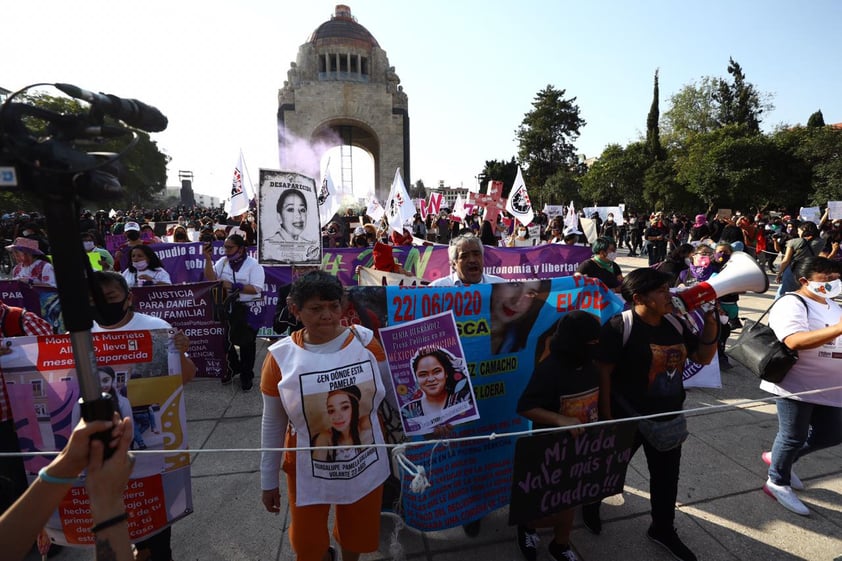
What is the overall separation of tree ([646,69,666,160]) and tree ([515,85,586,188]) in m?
9.96

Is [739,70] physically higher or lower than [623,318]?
higher

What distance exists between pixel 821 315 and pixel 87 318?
3.92m

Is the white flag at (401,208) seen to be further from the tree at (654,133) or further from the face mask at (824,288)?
the tree at (654,133)

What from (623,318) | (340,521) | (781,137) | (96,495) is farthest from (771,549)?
(781,137)

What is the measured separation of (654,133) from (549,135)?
17146 millimetres

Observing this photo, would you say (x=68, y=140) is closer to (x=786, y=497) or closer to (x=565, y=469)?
(x=565, y=469)

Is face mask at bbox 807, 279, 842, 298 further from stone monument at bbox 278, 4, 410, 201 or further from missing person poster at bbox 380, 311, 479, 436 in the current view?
stone monument at bbox 278, 4, 410, 201

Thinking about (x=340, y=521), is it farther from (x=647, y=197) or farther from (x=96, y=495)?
(x=647, y=197)

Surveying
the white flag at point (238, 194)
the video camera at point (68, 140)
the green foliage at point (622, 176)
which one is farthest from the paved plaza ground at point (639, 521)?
the green foliage at point (622, 176)

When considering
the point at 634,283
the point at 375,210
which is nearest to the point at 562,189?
the point at 375,210

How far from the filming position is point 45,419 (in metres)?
2.40

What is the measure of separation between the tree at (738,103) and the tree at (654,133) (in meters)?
5.70

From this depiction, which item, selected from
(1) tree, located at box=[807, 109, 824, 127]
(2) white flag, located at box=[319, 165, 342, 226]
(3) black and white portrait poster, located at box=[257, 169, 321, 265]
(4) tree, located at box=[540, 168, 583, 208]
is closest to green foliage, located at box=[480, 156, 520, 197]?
(4) tree, located at box=[540, 168, 583, 208]

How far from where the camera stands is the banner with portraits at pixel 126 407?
2347 mm
